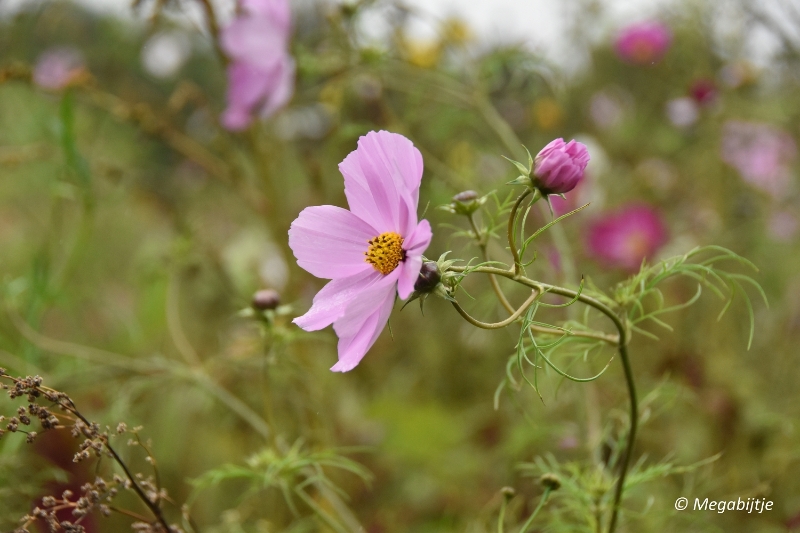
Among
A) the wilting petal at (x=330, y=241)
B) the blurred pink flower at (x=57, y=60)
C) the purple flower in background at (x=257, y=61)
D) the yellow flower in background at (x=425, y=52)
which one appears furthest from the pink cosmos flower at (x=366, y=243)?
the blurred pink flower at (x=57, y=60)

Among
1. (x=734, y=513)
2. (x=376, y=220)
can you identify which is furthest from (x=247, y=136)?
(x=734, y=513)

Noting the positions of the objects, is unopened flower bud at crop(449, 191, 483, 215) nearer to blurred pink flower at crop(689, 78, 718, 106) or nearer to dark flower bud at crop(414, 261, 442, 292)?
dark flower bud at crop(414, 261, 442, 292)

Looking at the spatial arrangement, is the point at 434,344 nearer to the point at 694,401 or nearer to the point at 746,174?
the point at 694,401

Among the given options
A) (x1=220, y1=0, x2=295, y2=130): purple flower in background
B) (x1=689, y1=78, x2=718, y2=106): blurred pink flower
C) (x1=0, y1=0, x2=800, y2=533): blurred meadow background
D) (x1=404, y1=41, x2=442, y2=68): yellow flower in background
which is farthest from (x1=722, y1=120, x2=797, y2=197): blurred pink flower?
(x1=220, y1=0, x2=295, y2=130): purple flower in background

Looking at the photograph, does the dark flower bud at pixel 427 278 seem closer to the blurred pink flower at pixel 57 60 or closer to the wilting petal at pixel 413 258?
the wilting petal at pixel 413 258

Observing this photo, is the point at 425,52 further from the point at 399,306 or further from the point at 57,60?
the point at 57,60

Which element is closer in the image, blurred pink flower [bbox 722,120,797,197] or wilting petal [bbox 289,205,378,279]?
wilting petal [bbox 289,205,378,279]
